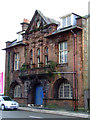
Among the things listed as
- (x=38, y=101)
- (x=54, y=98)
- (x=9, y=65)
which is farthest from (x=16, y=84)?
(x=54, y=98)

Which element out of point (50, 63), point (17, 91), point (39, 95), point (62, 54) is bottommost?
point (39, 95)

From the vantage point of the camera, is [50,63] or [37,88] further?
[37,88]

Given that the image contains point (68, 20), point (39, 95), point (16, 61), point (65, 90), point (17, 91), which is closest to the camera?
point (65, 90)

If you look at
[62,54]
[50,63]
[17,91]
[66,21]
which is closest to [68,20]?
[66,21]

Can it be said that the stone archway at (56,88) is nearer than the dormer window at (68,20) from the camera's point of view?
No

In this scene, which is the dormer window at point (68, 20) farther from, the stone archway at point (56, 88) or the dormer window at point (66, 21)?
the stone archway at point (56, 88)

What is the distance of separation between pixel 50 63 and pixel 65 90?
11.0 ft

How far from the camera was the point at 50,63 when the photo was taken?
25.4 m

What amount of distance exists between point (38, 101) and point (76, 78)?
6788 millimetres

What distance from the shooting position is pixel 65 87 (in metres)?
24.6

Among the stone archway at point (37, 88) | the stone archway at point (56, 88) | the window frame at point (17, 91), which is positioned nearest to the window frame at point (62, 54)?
the stone archway at point (56, 88)

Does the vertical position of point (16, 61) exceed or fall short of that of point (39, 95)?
it exceeds it

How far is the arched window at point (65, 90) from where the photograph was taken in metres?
24.0

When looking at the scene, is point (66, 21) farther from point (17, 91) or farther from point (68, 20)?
point (17, 91)
